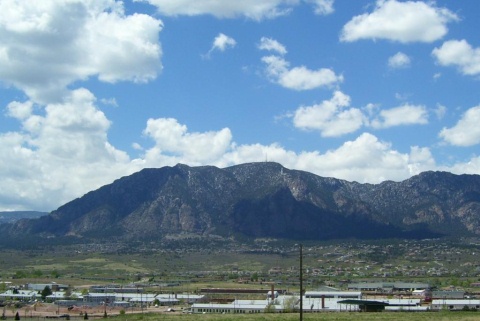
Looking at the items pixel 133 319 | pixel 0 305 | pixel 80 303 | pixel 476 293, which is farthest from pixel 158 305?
pixel 476 293

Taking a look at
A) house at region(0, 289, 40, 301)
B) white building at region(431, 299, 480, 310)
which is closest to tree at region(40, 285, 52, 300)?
house at region(0, 289, 40, 301)

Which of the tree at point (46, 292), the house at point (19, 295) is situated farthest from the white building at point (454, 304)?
the house at point (19, 295)

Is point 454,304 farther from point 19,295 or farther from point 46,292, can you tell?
point 19,295

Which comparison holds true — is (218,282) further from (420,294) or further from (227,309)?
(227,309)

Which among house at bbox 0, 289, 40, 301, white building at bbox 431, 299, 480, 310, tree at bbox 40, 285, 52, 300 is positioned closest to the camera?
white building at bbox 431, 299, 480, 310

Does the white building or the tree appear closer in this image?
the white building

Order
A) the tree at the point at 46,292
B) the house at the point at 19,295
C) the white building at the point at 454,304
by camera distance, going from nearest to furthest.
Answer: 1. the white building at the point at 454,304
2. the house at the point at 19,295
3. the tree at the point at 46,292

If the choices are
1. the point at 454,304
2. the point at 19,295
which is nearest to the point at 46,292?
the point at 19,295

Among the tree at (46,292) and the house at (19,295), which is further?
the tree at (46,292)

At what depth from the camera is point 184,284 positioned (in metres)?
191

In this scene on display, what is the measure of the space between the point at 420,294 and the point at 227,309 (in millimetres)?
50667

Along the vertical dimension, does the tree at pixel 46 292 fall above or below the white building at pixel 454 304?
above

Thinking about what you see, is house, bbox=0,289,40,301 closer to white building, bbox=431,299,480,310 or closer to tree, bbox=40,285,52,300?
tree, bbox=40,285,52,300

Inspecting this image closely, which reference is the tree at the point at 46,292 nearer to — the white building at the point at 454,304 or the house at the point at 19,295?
the house at the point at 19,295
